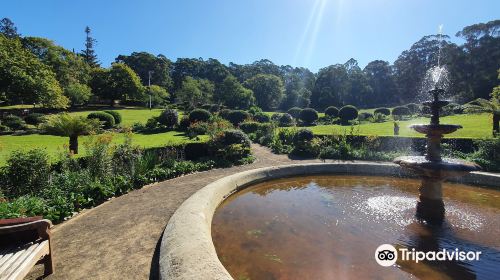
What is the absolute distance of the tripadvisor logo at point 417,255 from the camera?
509cm

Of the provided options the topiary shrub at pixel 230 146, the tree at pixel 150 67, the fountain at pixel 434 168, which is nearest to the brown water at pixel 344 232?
the fountain at pixel 434 168

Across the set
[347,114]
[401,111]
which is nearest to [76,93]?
[347,114]

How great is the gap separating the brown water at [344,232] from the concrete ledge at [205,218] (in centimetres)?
44

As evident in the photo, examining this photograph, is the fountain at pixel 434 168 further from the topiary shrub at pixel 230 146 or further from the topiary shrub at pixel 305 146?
the topiary shrub at pixel 305 146

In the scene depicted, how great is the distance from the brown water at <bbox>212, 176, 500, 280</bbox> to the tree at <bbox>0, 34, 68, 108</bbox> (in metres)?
20.3

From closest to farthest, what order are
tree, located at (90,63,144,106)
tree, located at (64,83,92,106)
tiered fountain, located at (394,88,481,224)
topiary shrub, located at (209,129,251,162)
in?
tiered fountain, located at (394,88,481,224), topiary shrub, located at (209,129,251,162), tree, located at (64,83,92,106), tree, located at (90,63,144,106)

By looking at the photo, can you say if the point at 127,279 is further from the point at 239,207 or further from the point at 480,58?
the point at 480,58

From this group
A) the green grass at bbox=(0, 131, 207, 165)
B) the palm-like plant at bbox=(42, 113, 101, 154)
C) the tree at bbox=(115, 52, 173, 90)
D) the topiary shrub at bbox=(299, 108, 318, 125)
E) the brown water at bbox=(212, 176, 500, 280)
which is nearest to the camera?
the brown water at bbox=(212, 176, 500, 280)

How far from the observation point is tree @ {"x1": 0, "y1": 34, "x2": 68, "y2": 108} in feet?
68.4

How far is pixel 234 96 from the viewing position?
48.1 m

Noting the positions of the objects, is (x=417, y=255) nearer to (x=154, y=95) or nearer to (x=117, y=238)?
(x=117, y=238)

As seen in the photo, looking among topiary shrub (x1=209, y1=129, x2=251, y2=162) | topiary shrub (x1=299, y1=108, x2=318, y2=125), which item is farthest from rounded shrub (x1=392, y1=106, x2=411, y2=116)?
topiary shrub (x1=209, y1=129, x2=251, y2=162)

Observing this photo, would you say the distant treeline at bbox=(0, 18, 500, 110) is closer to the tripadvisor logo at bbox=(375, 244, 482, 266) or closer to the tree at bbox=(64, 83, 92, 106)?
the tree at bbox=(64, 83, 92, 106)

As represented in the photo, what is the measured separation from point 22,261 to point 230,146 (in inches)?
400
